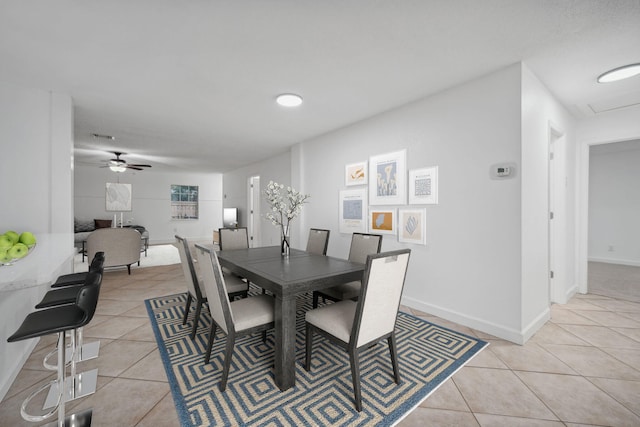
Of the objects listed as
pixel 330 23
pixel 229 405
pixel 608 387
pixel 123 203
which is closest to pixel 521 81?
pixel 330 23

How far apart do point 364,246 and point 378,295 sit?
136 cm

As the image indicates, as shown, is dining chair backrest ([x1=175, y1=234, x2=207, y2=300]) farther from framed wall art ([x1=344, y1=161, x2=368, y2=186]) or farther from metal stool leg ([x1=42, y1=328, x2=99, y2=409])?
framed wall art ([x1=344, y1=161, x2=368, y2=186])

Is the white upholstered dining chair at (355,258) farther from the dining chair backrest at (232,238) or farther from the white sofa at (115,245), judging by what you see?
the white sofa at (115,245)

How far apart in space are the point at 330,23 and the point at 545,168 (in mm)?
2580

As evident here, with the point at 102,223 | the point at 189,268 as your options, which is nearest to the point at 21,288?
the point at 189,268

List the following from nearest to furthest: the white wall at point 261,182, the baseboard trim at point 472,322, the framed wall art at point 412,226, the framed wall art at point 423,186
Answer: the baseboard trim at point 472,322, the framed wall art at point 423,186, the framed wall art at point 412,226, the white wall at point 261,182

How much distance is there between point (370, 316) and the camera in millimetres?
1658

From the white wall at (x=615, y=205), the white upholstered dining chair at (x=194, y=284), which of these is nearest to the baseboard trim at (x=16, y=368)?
the white upholstered dining chair at (x=194, y=284)

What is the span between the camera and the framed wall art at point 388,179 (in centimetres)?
331

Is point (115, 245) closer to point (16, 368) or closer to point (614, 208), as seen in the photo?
point (16, 368)

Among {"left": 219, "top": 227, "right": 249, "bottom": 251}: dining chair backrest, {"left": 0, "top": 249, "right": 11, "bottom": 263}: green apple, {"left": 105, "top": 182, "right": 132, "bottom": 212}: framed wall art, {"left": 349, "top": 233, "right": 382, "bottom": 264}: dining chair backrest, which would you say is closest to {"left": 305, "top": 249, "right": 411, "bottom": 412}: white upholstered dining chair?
{"left": 349, "top": 233, "right": 382, "bottom": 264}: dining chair backrest

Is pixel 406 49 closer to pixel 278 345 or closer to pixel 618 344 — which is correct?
pixel 278 345

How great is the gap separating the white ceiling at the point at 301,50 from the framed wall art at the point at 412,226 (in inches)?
53.5

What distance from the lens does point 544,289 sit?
9.09 ft
